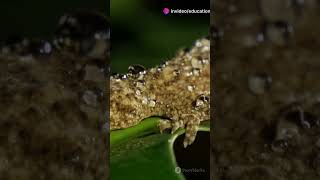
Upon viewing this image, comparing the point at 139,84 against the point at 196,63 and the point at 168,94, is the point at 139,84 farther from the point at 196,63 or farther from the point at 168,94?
the point at 196,63

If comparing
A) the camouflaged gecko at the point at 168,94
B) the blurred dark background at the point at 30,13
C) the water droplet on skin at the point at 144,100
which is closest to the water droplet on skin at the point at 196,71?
the camouflaged gecko at the point at 168,94

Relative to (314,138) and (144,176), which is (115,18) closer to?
(144,176)

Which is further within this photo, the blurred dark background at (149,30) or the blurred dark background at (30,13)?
the blurred dark background at (30,13)

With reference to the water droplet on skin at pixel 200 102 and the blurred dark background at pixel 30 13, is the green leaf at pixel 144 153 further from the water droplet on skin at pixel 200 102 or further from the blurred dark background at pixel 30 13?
the blurred dark background at pixel 30 13

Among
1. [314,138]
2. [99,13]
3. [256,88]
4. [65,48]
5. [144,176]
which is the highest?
[99,13]

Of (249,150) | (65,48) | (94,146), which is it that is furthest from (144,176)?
(65,48)

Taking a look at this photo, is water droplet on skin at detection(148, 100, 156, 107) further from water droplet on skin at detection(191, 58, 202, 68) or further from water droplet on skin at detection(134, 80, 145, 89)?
water droplet on skin at detection(191, 58, 202, 68)

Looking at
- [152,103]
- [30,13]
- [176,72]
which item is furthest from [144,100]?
[30,13]
